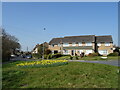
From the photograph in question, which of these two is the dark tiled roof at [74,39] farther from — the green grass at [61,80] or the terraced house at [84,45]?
the green grass at [61,80]

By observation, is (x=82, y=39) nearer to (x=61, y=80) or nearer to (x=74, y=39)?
(x=74, y=39)

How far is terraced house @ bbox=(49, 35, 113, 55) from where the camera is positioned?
4675cm

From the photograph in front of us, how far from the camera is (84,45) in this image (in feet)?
160

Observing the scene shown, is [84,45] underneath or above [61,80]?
above

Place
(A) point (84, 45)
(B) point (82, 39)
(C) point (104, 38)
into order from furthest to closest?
(B) point (82, 39), (A) point (84, 45), (C) point (104, 38)

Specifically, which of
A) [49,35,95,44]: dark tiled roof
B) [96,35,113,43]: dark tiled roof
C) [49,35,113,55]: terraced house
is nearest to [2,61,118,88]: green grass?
[49,35,113,55]: terraced house

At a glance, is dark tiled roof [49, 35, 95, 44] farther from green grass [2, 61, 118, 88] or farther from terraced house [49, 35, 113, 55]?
green grass [2, 61, 118, 88]

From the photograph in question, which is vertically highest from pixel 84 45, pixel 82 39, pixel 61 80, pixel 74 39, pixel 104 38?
pixel 104 38

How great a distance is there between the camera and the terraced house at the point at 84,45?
4675 cm

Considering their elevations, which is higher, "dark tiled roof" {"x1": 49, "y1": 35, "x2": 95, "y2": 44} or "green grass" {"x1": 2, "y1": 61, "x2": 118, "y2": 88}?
"dark tiled roof" {"x1": 49, "y1": 35, "x2": 95, "y2": 44}

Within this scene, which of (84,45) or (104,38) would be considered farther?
(84,45)

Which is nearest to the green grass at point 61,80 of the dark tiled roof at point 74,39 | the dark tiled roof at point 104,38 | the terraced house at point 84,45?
the terraced house at point 84,45

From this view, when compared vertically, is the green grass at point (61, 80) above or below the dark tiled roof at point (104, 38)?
below

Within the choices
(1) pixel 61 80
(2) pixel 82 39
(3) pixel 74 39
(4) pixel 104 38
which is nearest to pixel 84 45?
(2) pixel 82 39
